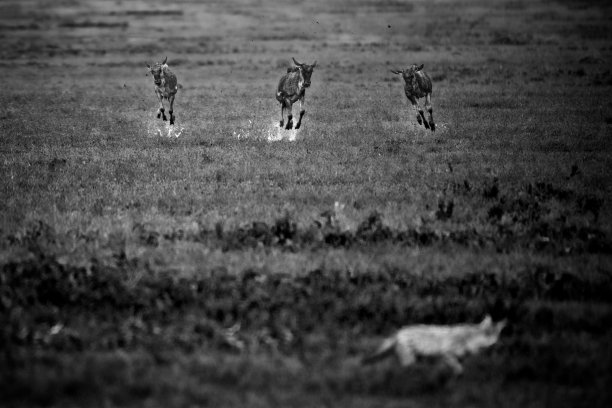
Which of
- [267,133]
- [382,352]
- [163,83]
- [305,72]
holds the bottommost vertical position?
[382,352]

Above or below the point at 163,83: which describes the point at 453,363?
below

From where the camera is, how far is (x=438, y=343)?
24.1 ft

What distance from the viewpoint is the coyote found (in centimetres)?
716

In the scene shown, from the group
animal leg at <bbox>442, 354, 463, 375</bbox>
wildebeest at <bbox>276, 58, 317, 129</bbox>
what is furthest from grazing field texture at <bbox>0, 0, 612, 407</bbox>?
wildebeest at <bbox>276, 58, 317, 129</bbox>

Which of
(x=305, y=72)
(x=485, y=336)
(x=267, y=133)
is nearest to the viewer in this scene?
(x=485, y=336)

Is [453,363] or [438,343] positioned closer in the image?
[453,363]

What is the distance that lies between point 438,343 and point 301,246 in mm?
3925

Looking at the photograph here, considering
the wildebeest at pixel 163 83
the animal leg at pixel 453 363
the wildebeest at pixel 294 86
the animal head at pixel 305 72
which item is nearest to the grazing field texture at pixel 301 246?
the animal leg at pixel 453 363

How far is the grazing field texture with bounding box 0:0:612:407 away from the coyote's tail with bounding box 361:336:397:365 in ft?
0.44

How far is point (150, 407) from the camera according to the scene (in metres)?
6.28

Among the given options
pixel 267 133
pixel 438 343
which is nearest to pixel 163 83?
pixel 267 133

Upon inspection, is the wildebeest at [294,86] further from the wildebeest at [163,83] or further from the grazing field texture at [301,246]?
the wildebeest at [163,83]

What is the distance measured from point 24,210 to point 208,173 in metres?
4.39

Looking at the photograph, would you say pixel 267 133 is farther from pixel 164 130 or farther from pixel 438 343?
pixel 438 343
